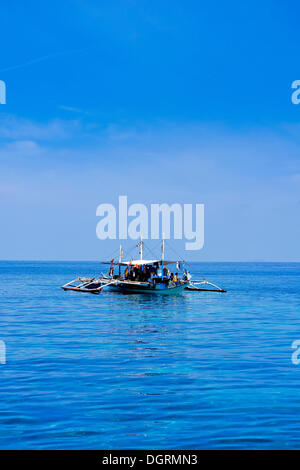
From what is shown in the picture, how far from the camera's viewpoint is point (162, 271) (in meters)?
70.9

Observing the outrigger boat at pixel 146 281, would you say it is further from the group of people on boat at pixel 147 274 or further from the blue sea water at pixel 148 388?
the blue sea water at pixel 148 388

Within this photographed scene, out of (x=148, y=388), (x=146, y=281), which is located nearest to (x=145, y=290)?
(x=146, y=281)

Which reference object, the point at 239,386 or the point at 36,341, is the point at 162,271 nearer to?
the point at 36,341

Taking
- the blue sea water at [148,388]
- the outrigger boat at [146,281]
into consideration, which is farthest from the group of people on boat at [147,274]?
the blue sea water at [148,388]

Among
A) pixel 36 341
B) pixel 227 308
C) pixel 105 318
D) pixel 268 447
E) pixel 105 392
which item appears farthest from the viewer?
pixel 227 308

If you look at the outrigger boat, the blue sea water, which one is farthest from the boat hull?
the blue sea water

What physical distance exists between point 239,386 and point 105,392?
539 centimetres

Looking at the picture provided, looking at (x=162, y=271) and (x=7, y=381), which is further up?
(x=162, y=271)

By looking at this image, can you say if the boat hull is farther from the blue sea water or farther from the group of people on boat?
the blue sea water

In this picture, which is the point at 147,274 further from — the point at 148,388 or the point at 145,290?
the point at 148,388

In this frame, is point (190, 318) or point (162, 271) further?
point (162, 271)

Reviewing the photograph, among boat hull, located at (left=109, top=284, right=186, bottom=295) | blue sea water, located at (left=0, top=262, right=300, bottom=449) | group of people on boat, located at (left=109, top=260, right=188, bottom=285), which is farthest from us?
group of people on boat, located at (left=109, top=260, right=188, bottom=285)

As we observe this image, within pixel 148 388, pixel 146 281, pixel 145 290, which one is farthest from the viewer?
pixel 146 281
